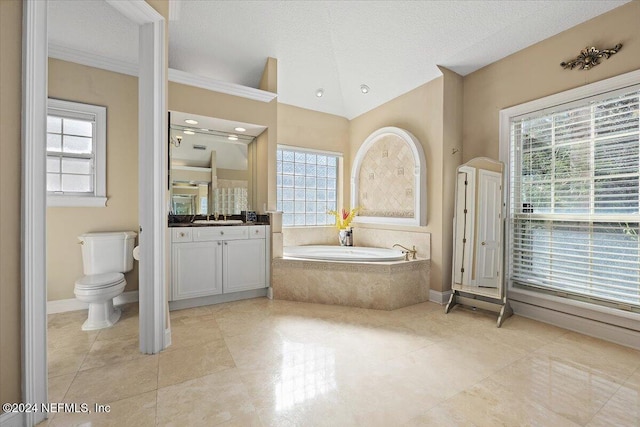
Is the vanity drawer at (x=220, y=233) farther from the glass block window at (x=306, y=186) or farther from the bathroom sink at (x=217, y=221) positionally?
the glass block window at (x=306, y=186)

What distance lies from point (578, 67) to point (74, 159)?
5.02 meters

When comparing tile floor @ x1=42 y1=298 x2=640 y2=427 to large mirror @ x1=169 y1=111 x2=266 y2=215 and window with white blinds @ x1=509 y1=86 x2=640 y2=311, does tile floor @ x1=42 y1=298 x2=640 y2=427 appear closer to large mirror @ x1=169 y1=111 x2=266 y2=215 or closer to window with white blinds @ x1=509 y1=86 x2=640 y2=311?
window with white blinds @ x1=509 y1=86 x2=640 y2=311

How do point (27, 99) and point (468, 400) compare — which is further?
point (468, 400)

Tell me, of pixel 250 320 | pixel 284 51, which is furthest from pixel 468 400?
pixel 284 51

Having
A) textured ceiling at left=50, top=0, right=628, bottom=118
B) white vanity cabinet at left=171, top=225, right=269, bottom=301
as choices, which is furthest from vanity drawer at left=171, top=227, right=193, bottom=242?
textured ceiling at left=50, top=0, right=628, bottom=118

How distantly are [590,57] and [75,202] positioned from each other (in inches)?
200

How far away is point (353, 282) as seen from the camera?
3.22 m

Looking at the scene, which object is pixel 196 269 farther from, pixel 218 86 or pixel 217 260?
pixel 218 86

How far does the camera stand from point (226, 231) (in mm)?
3248

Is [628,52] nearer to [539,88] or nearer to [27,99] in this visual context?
[539,88]

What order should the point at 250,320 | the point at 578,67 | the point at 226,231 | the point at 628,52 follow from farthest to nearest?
1. the point at 226,231
2. the point at 250,320
3. the point at 578,67
4. the point at 628,52

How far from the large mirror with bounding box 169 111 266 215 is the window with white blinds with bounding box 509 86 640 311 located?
10.0ft

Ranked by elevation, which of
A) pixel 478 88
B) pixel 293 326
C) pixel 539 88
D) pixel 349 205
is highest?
pixel 478 88

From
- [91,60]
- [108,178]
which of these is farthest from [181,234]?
[91,60]
